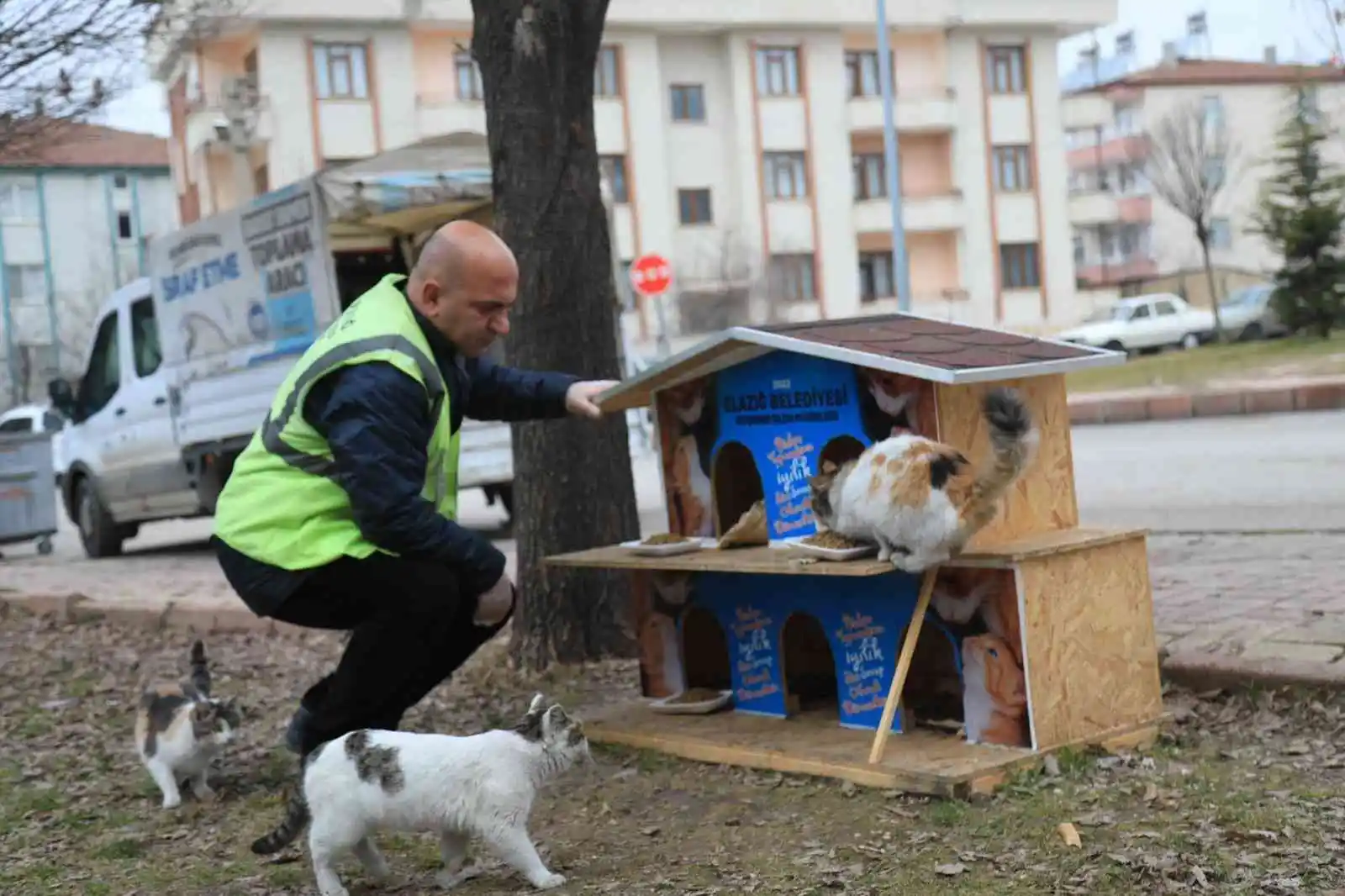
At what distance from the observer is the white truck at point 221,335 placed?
1103 centimetres

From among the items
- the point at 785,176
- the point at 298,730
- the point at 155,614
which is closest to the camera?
the point at 298,730

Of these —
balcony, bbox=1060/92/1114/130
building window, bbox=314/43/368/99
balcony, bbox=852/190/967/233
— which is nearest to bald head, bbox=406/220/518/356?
building window, bbox=314/43/368/99

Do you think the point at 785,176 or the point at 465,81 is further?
the point at 785,176

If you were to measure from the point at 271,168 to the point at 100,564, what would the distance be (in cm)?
2974

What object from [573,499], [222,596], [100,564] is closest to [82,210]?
[100,564]

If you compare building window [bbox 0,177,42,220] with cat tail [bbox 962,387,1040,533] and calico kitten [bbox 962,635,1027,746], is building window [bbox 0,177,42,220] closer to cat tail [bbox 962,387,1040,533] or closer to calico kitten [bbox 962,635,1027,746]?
calico kitten [bbox 962,635,1027,746]

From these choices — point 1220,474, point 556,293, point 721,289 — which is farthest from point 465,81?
point 556,293

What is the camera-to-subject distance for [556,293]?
6016 mm

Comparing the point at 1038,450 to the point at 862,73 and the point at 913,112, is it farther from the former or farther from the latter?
the point at 862,73

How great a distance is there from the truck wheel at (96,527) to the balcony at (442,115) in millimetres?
29502

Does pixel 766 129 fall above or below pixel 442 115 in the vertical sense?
below

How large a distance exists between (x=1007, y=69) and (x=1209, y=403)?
33421 mm

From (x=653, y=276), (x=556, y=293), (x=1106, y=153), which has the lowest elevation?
(x=556, y=293)

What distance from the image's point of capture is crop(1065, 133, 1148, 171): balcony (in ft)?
198
